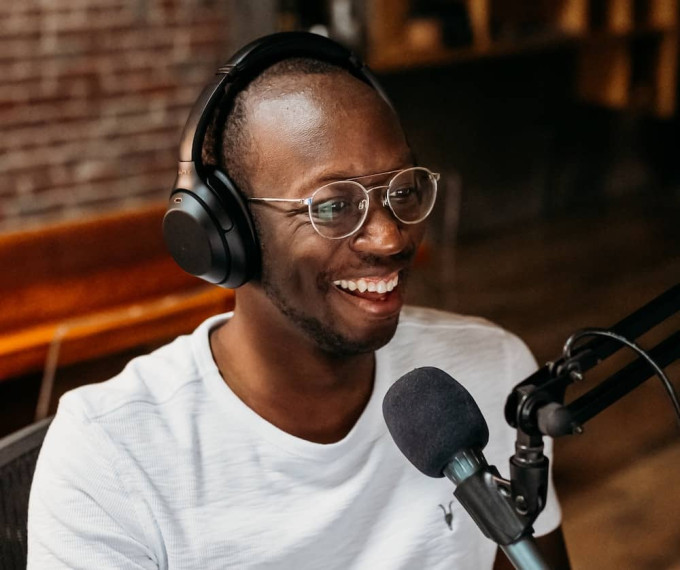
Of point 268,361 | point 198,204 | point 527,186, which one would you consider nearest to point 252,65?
point 198,204

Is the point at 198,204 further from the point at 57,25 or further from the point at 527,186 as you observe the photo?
the point at 527,186

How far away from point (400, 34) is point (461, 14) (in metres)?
0.31

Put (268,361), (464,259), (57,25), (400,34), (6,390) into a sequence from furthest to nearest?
1. (464,259)
2. (400,34)
3. (57,25)
4. (6,390)
5. (268,361)

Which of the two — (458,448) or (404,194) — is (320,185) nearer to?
(404,194)

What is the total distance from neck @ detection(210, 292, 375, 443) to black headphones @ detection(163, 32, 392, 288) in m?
0.09

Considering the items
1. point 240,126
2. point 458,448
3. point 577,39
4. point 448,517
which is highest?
point 240,126

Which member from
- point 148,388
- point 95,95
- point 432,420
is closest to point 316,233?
point 148,388

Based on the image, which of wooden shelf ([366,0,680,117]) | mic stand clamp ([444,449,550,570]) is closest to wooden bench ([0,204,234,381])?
wooden shelf ([366,0,680,117])

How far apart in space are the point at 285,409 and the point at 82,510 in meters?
0.28

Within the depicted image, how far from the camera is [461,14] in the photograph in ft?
13.8

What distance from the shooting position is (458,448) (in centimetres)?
71

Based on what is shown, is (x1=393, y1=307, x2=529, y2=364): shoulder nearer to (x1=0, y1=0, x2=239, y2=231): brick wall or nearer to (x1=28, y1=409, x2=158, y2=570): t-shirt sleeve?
(x1=28, y1=409, x2=158, y2=570): t-shirt sleeve

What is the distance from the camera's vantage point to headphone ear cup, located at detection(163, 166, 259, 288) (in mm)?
1100

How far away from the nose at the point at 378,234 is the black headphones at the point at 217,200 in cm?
14
